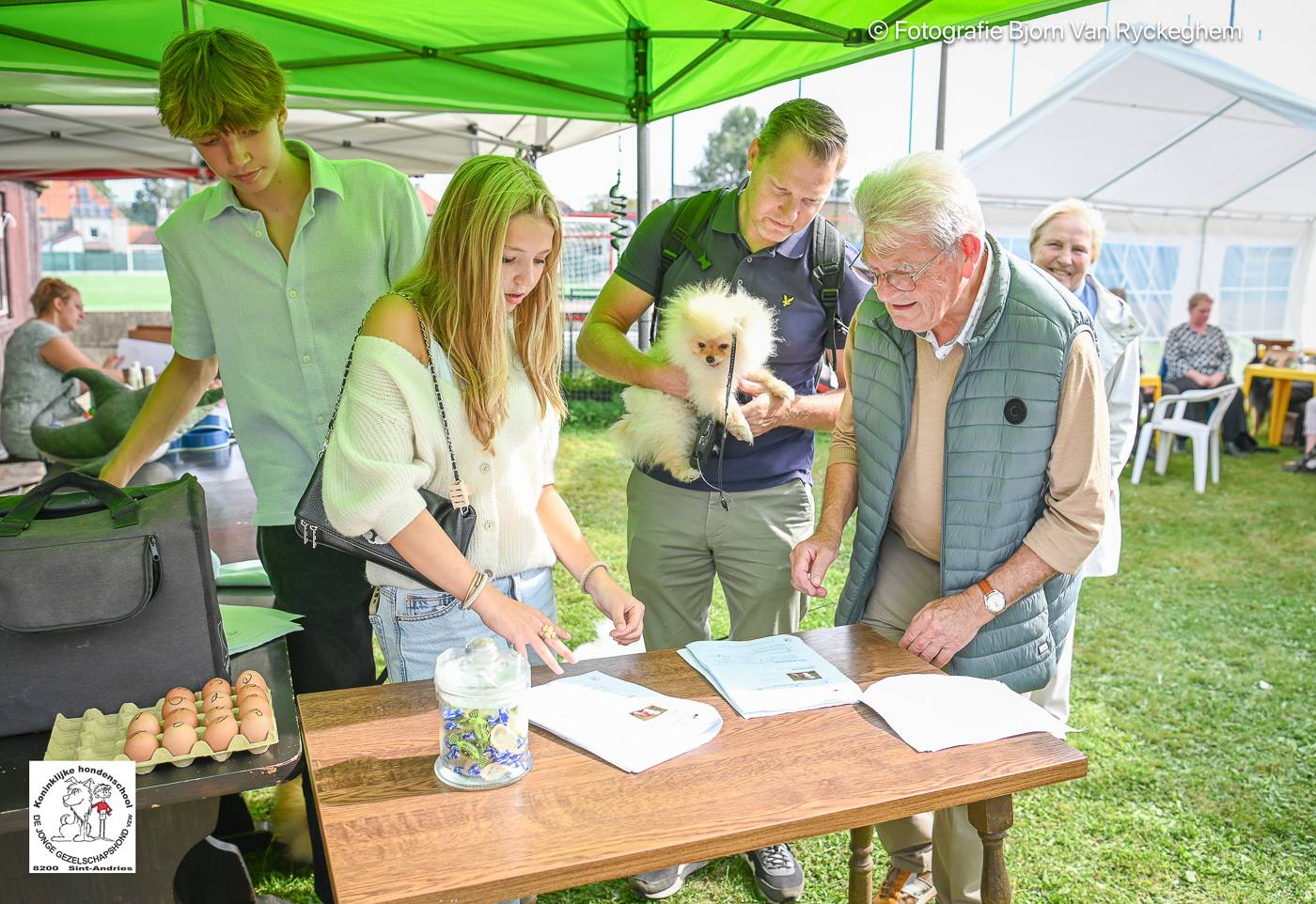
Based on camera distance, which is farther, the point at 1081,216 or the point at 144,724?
the point at 1081,216

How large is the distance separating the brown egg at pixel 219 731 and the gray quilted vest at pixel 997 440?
134 centimetres

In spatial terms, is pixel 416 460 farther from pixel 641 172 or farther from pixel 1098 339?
pixel 641 172

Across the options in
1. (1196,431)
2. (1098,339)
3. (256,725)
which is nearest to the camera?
(256,725)

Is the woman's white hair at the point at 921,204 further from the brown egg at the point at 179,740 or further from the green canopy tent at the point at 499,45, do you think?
the brown egg at the point at 179,740

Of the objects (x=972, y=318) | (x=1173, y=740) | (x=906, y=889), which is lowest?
(x=1173, y=740)

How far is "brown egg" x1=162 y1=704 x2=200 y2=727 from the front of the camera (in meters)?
1.43

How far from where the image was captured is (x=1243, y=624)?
498cm

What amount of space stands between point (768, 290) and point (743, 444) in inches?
16.6

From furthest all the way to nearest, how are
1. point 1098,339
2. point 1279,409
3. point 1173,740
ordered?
1. point 1279,409
2. point 1173,740
3. point 1098,339

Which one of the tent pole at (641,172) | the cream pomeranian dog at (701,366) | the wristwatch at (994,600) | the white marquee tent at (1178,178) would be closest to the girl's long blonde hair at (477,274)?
the cream pomeranian dog at (701,366)

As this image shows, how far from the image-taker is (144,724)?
143 centimetres

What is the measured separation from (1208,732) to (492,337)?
348 centimetres

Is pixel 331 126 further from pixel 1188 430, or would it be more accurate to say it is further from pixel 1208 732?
pixel 1188 430

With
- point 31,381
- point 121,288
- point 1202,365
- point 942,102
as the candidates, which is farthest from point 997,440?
point 121,288
